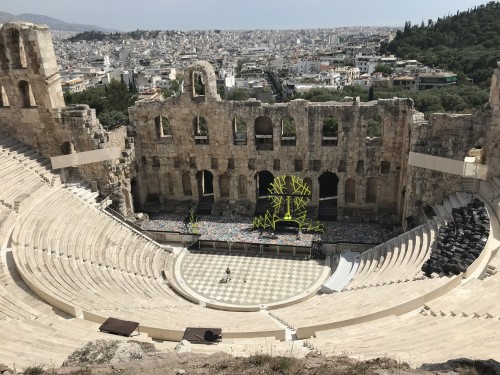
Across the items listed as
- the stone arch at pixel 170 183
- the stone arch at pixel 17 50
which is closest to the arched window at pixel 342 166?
the stone arch at pixel 170 183

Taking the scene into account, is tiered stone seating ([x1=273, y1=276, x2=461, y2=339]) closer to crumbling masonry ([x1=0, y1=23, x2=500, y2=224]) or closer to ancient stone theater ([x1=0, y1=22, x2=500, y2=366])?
ancient stone theater ([x1=0, y1=22, x2=500, y2=366])

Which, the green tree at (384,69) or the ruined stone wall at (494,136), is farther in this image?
the green tree at (384,69)

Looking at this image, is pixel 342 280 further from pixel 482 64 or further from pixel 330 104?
pixel 482 64

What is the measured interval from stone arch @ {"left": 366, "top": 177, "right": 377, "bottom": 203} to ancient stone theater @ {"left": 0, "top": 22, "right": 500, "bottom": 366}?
23cm

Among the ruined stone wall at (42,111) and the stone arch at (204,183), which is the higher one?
the ruined stone wall at (42,111)

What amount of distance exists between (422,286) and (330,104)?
45.9 ft

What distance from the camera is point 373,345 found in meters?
13.2

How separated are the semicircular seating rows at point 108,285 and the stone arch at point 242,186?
7.67m

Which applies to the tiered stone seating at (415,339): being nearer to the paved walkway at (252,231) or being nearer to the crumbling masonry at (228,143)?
the paved walkway at (252,231)

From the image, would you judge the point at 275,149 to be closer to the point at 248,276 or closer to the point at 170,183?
the point at 170,183

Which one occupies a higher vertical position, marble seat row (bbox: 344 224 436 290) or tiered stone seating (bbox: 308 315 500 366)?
tiered stone seating (bbox: 308 315 500 366)

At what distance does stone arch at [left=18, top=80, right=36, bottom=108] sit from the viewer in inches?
1095

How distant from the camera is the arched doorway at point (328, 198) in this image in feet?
98.1

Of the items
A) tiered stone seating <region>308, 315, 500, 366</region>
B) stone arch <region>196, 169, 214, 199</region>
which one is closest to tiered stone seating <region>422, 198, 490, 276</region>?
tiered stone seating <region>308, 315, 500, 366</region>
